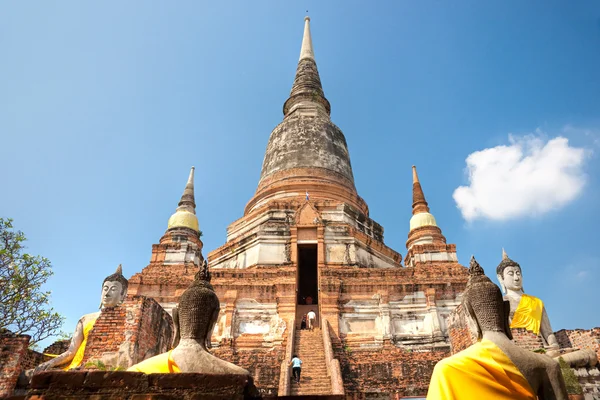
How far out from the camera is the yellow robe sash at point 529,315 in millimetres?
8680

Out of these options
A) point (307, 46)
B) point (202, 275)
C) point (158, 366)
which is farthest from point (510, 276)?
point (307, 46)

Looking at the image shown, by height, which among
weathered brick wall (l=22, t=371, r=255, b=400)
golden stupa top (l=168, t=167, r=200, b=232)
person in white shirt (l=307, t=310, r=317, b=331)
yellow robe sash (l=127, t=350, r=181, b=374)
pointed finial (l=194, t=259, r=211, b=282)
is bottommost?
weathered brick wall (l=22, t=371, r=255, b=400)

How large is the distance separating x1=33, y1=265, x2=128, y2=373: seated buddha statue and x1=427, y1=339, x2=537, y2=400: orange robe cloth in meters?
6.34

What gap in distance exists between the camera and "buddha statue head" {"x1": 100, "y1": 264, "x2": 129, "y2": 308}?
8508 millimetres

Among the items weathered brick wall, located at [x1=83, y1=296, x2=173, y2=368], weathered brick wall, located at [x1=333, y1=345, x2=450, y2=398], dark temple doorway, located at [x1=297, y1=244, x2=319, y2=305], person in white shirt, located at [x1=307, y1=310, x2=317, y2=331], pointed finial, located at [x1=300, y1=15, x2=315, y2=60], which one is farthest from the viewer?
pointed finial, located at [x1=300, y1=15, x2=315, y2=60]

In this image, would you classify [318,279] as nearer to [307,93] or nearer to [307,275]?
[307,275]

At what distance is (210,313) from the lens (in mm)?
4926

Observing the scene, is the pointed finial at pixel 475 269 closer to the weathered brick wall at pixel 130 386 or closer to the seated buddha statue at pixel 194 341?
the seated buddha statue at pixel 194 341

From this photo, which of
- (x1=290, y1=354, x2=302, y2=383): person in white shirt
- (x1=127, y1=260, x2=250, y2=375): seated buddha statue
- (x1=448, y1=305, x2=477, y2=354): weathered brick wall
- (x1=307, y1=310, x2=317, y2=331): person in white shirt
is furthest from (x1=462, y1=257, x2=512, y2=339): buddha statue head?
(x1=307, y1=310, x2=317, y2=331): person in white shirt

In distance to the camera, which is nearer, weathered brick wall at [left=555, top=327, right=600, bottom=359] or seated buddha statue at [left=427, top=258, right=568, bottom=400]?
seated buddha statue at [left=427, top=258, right=568, bottom=400]

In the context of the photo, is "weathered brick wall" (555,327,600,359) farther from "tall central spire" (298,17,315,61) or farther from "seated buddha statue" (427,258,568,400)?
"tall central spire" (298,17,315,61)

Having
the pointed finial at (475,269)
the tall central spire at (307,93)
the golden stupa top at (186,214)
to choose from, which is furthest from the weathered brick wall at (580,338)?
the tall central spire at (307,93)

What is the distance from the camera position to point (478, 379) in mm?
3418

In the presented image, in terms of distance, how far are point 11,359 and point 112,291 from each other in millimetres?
2078
